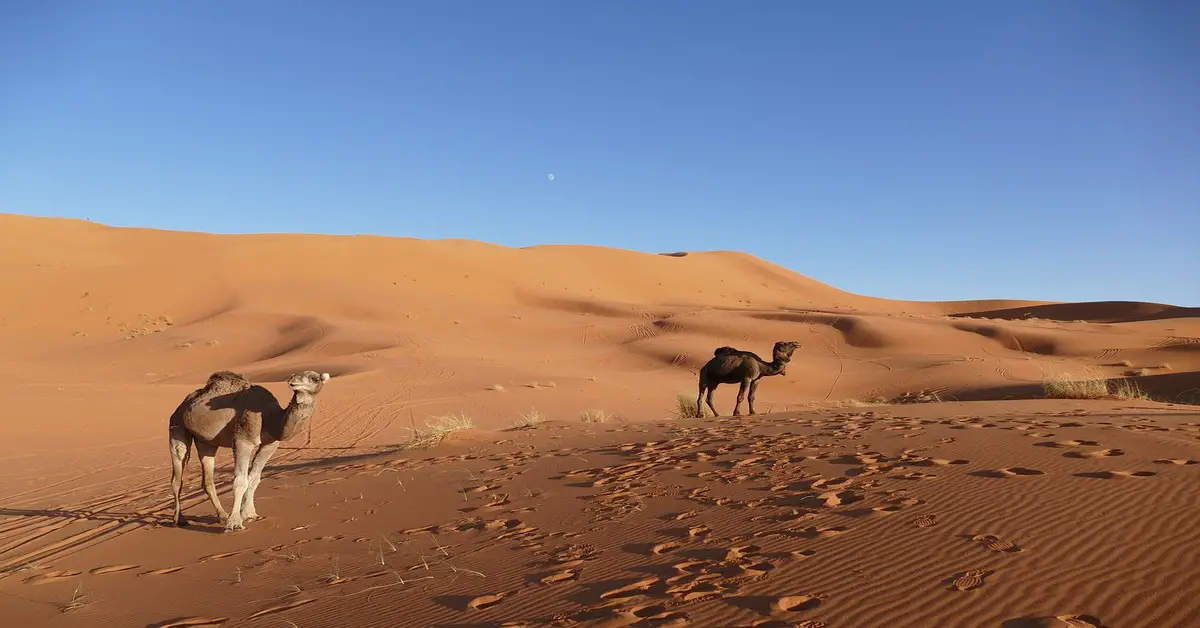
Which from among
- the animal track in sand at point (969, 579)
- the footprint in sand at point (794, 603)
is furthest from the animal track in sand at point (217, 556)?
the animal track in sand at point (969, 579)

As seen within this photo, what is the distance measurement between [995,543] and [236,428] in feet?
22.2

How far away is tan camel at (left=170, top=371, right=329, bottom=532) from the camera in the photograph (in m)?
7.39

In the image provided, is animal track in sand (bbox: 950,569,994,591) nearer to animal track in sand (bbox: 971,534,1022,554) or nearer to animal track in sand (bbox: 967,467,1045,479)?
animal track in sand (bbox: 971,534,1022,554)

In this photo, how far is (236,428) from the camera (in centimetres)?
761

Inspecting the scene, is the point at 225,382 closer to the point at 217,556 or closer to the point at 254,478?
the point at 254,478

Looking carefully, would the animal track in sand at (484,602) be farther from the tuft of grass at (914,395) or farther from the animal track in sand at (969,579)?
the tuft of grass at (914,395)

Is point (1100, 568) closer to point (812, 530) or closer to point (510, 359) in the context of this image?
point (812, 530)

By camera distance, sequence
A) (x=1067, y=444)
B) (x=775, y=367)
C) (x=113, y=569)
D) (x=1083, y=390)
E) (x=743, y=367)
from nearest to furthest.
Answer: (x=113, y=569)
(x=1067, y=444)
(x=743, y=367)
(x=775, y=367)
(x=1083, y=390)

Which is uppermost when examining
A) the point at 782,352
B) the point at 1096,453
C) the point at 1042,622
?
the point at 782,352

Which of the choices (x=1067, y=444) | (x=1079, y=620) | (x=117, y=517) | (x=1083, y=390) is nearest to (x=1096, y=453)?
(x=1067, y=444)

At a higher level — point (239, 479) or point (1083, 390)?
point (1083, 390)

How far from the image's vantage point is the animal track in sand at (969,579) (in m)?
4.08

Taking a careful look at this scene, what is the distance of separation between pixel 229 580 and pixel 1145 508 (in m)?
6.62

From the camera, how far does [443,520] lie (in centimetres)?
712
